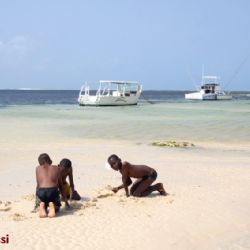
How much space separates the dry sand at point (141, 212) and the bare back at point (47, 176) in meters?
0.48

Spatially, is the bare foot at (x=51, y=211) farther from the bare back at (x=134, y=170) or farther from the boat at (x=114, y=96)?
the boat at (x=114, y=96)

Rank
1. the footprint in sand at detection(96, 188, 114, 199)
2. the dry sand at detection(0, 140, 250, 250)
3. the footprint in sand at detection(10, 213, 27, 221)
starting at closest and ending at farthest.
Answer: the dry sand at detection(0, 140, 250, 250)
the footprint in sand at detection(10, 213, 27, 221)
the footprint in sand at detection(96, 188, 114, 199)

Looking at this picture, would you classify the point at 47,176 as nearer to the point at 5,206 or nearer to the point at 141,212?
the point at 5,206

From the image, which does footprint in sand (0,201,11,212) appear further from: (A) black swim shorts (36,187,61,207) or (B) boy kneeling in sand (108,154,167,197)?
(B) boy kneeling in sand (108,154,167,197)

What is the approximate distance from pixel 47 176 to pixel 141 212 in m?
1.57

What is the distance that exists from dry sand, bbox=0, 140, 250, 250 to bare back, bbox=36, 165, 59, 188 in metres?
0.48

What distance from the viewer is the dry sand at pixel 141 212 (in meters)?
6.64

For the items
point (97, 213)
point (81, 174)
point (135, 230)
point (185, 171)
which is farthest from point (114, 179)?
point (135, 230)

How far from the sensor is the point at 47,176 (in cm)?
779

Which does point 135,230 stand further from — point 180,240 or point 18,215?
point 18,215

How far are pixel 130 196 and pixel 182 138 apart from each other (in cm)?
1275

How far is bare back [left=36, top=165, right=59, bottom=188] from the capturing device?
7.77 metres

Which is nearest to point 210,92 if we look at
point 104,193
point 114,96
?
point 114,96

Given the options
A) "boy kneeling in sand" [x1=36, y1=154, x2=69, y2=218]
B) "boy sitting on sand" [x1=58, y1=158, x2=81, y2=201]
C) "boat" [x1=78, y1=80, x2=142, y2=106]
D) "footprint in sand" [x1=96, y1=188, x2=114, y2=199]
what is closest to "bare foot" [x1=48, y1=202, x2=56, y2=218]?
"boy kneeling in sand" [x1=36, y1=154, x2=69, y2=218]
